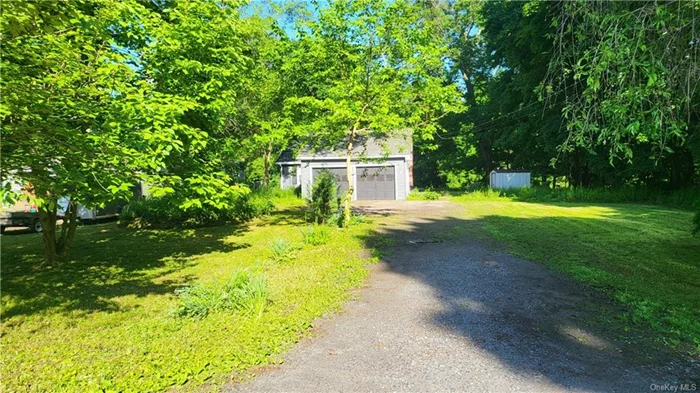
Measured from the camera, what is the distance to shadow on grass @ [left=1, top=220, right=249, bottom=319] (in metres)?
6.19

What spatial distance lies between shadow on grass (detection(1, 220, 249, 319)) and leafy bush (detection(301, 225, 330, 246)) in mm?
1868

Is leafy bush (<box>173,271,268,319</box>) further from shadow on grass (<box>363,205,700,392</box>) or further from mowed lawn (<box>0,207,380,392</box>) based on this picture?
shadow on grass (<box>363,205,700,392</box>)

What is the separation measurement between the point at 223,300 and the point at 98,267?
4.92m

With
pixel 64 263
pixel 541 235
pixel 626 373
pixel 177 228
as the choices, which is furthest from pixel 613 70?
pixel 177 228

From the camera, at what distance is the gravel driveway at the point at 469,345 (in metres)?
3.21

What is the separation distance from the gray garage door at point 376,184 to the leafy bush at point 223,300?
20149 millimetres

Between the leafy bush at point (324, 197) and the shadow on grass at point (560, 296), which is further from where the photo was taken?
the leafy bush at point (324, 197)

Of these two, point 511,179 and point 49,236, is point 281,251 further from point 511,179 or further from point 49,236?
point 511,179

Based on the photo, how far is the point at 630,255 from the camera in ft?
25.6

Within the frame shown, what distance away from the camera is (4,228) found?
15.1 metres

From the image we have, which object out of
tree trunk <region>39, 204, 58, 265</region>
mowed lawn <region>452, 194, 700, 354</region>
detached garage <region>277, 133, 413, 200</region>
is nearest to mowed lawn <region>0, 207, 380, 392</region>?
tree trunk <region>39, 204, 58, 265</region>

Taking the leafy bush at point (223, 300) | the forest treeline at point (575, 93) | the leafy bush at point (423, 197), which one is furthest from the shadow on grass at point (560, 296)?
the leafy bush at point (423, 197)

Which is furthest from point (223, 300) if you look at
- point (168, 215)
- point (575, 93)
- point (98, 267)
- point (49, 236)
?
point (168, 215)

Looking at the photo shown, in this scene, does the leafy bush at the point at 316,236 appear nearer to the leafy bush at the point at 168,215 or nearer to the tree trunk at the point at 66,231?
the tree trunk at the point at 66,231
